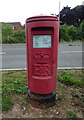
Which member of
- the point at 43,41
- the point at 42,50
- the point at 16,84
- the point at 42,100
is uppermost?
the point at 43,41

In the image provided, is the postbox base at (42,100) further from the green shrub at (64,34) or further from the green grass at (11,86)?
the green shrub at (64,34)

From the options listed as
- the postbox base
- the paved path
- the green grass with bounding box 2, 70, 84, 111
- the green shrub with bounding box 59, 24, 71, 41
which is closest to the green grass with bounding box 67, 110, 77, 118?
the postbox base

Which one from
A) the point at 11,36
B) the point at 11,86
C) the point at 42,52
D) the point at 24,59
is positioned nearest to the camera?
the point at 42,52

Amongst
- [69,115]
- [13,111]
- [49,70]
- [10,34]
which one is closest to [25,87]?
[13,111]

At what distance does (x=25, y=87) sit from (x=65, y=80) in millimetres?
1044

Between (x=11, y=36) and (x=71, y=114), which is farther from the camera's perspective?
(x=11, y=36)

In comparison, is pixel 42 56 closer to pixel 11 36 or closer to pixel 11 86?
pixel 11 86

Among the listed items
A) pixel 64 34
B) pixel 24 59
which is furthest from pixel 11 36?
pixel 24 59

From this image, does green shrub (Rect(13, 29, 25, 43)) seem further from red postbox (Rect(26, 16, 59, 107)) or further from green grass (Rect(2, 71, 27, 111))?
red postbox (Rect(26, 16, 59, 107))

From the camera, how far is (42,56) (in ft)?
7.59

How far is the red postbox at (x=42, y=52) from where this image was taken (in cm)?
223

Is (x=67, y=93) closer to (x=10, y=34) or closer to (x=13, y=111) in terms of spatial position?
(x=13, y=111)

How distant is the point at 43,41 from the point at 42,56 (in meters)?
0.26

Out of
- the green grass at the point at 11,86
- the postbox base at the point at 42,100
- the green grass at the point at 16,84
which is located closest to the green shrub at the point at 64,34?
the green grass at the point at 16,84
